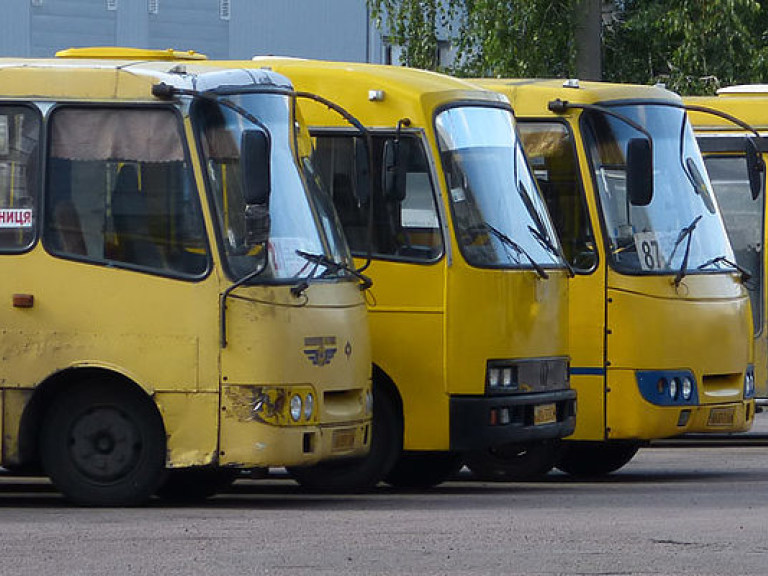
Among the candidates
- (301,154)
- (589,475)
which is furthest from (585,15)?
(301,154)

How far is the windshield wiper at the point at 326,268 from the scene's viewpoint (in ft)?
41.2

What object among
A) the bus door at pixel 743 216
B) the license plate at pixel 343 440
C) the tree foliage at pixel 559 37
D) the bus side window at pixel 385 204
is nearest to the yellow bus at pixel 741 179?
the bus door at pixel 743 216

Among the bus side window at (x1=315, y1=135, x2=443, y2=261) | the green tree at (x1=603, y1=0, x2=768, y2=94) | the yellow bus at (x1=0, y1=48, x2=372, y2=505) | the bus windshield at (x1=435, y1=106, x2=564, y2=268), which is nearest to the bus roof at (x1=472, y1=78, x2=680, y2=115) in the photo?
the bus windshield at (x1=435, y1=106, x2=564, y2=268)

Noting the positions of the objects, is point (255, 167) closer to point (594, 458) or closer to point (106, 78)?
point (106, 78)

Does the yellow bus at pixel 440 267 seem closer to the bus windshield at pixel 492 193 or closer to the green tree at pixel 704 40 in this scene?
the bus windshield at pixel 492 193

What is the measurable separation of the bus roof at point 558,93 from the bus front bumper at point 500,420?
7.65 feet

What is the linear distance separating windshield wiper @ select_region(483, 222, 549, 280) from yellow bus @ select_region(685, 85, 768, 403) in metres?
5.21

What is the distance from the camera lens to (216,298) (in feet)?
40.6

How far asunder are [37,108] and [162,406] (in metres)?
1.84

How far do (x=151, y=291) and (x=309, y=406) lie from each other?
107cm

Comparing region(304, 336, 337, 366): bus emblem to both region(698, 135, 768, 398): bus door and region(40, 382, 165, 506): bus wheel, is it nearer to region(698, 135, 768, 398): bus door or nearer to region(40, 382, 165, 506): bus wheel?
region(40, 382, 165, 506): bus wheel

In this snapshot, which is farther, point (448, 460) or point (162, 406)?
point (448, 460)

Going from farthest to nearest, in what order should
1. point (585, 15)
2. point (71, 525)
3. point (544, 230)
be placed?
point (585, 15) → point (544, 230) → point (71, 525)

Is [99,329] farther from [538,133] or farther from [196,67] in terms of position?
[538,133]
